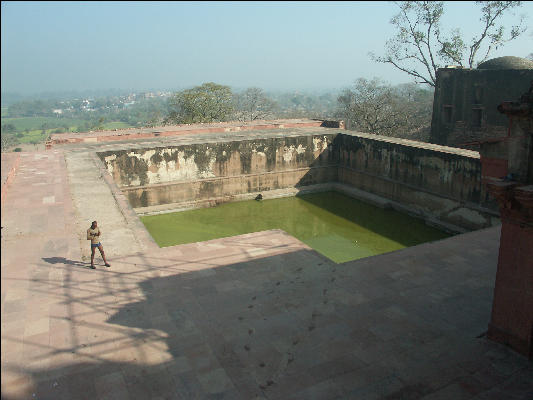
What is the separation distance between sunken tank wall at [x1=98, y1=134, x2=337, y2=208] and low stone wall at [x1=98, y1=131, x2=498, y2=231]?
27mm

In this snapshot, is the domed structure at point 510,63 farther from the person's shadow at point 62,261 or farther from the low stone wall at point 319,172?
the person's shadow at point 62,261

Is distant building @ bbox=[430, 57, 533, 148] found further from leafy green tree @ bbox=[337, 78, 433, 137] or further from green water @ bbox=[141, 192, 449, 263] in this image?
leafy green tree @ bbox=[337, 78, 433, 137]

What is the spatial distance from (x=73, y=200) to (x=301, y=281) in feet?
15.8

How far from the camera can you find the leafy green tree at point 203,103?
23.0m

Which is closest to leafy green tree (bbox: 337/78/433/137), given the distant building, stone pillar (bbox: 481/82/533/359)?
the distant building

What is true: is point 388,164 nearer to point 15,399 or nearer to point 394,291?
point 394,291

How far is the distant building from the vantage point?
1326 cm

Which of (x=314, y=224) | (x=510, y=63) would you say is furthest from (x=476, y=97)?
(x=314, y=224)

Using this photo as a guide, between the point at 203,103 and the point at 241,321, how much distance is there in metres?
19.7

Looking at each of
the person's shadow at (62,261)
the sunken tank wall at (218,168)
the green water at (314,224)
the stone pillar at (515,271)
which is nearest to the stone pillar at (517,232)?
the stone pillar at (515,271)

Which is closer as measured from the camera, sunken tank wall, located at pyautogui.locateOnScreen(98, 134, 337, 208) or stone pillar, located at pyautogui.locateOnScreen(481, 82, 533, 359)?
stone pillar, located at pyautogui.locateOnScreen(481, 82, 533, 359)

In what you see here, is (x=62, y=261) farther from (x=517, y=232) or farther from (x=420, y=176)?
(x=420, y=176)

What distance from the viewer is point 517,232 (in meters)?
3.97

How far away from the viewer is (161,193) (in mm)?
12203
